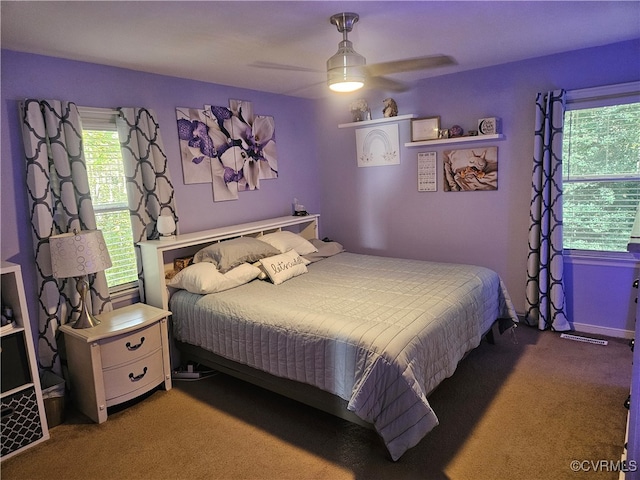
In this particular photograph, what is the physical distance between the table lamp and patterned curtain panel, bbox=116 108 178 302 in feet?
1.81

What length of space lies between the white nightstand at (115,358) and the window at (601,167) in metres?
3.46

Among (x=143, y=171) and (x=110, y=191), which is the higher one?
(x=143, y=171)

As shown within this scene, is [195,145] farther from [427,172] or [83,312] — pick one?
[427,172]

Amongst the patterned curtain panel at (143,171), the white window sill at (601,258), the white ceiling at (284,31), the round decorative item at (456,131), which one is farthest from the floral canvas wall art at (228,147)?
the white window sill at (601,258)

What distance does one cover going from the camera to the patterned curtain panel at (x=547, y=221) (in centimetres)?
342

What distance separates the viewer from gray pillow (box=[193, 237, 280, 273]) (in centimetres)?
321

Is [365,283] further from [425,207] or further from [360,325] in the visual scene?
[425,207]

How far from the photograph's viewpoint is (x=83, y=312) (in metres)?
2.66

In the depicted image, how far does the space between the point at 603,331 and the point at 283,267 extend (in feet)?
9.16

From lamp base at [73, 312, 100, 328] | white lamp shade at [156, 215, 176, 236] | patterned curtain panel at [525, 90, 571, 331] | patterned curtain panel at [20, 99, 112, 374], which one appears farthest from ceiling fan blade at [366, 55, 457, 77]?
lamp base at [73, 312, 100, 328]

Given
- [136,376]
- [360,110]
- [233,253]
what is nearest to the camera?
[136,376]

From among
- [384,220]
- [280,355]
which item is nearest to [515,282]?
[384,220]

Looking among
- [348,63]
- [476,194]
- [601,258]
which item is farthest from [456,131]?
[348,63]

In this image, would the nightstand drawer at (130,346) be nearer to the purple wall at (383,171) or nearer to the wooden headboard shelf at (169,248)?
the wooden headboard shelf at (169,248)
